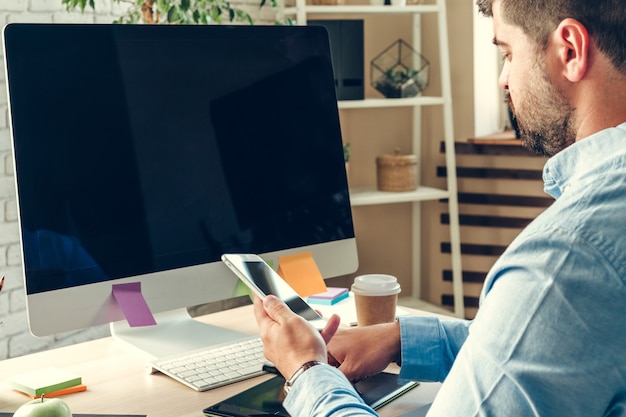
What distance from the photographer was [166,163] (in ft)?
4.31

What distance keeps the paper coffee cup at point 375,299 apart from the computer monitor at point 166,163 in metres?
0.09

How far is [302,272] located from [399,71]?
6.78ft

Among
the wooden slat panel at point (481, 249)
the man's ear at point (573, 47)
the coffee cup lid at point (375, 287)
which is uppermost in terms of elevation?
the man's ear at point (573, 47)

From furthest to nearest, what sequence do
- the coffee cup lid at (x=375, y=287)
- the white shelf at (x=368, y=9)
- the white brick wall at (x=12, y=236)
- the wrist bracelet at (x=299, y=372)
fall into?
the white shelf at (x=368, y=9) → the white brick wall at (x=12, y=236) → the coffee cup lid at (x=375, y=287) → the wrist bracelet at (x=299, y=372)

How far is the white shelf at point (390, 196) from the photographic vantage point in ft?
10.5

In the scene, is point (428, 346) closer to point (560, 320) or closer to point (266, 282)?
point (266, 282)

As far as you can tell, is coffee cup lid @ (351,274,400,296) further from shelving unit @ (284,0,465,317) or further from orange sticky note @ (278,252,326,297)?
shelving unit @ (284,0,465,317)

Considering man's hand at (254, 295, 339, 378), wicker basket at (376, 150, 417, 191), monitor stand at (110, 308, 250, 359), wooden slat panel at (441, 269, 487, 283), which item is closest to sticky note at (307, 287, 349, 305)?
monitor stand at (110, 308, 250, 359)

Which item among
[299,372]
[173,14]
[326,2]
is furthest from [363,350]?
[326,2]

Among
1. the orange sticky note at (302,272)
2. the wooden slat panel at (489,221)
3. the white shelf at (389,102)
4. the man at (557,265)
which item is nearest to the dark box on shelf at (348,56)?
the white shelf at (389,102)

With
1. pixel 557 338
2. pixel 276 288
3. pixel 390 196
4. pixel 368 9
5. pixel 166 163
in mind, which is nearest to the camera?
pixel 557 338

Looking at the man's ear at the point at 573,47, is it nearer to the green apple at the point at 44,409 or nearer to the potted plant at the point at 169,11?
the green apple at the point at 44,409

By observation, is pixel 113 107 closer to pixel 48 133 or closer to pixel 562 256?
pixel 48 133

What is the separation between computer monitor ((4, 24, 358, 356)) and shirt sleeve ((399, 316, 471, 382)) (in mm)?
301
